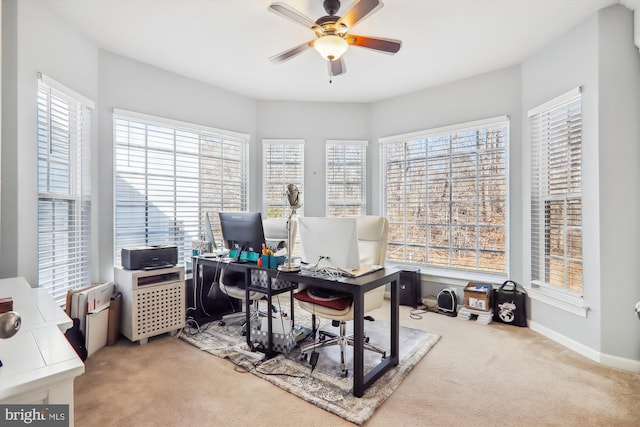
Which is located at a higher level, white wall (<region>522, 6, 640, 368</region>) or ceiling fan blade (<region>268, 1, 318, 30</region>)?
ceiling fan blade (<region>268, 1, 318, 30</region>)

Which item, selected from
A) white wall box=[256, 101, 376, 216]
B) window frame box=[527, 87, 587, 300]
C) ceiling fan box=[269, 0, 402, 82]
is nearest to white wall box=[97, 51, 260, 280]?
white wall box=[256, 101, 376, 216]

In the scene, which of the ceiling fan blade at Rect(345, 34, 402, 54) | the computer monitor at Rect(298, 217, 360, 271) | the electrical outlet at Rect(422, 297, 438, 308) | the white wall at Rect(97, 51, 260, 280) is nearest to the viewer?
the computer monitor at Rect(298, 217, 360, 271)

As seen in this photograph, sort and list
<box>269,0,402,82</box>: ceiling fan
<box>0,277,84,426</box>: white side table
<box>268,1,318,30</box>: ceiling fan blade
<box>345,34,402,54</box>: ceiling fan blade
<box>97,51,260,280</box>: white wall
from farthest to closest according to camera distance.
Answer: <box>97,51,260,280</box>: white wall → <box>345,34,402,54</box>: ceiling fan blade → <box>269,0,402,82</box>: ceiling fan → <box>268,1,318,30</box>: ceiling fan blade → <box>0,277,84,426</box>: white side table

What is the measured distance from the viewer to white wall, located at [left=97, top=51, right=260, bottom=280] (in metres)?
3.14

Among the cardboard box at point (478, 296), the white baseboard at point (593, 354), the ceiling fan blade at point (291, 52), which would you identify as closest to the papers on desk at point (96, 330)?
the ceiling fan blade at point (291, 52)

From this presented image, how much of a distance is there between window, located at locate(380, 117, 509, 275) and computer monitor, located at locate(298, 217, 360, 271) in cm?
235

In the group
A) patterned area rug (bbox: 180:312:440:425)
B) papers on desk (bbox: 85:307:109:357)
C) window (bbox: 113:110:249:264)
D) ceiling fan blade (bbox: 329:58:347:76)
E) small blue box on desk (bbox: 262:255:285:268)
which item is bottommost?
patterned area rug (bbox: 180:312:440:425)

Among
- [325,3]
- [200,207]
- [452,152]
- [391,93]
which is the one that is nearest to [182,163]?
[200,207]

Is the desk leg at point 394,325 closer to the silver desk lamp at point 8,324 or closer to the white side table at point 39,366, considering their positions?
the white side table at point 39,366

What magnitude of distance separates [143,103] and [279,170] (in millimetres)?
1882

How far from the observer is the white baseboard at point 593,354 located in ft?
7.93

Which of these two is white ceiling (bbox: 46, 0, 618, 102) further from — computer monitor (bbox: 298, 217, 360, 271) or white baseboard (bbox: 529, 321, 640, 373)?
white baseboard (bbox: 529, 321, 640, 373)

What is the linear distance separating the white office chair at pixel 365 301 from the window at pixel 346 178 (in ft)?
5.92

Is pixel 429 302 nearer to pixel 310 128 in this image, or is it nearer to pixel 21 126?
pixel 310 128
